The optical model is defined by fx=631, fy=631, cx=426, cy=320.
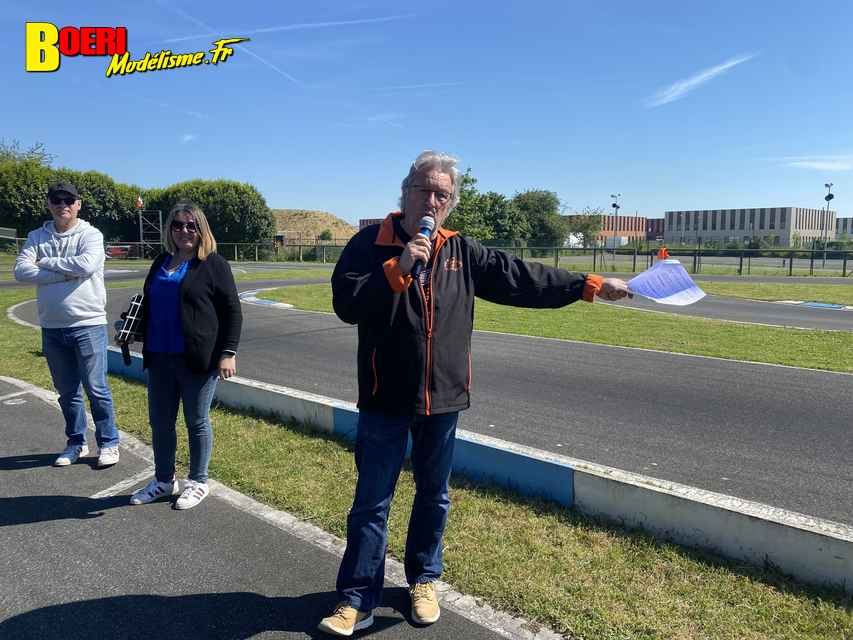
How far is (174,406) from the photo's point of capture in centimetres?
399

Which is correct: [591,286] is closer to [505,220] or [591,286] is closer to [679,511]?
[679,511]

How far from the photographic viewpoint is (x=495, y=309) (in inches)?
610

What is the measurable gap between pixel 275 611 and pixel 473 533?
1.14 meters

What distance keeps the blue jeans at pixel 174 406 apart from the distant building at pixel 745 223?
278ft

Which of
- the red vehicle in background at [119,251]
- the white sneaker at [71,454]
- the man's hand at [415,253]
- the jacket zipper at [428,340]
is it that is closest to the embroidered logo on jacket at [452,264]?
the jacket zipper at [428,340]

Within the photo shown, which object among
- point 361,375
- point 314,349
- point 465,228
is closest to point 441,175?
point 361,375

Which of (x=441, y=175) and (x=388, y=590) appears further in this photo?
(x=388, y=590)

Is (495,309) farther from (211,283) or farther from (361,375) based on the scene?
(361,375)

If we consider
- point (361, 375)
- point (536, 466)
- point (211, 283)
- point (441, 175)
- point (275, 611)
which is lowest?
point (275, 611)

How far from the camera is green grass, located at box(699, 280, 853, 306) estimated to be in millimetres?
19312

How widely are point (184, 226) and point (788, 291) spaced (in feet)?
74.0

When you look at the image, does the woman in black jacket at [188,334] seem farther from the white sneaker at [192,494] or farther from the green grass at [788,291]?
the green grass at [788,291]

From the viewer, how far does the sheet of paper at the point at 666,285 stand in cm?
299

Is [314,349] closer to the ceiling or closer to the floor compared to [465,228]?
closer to the floor
